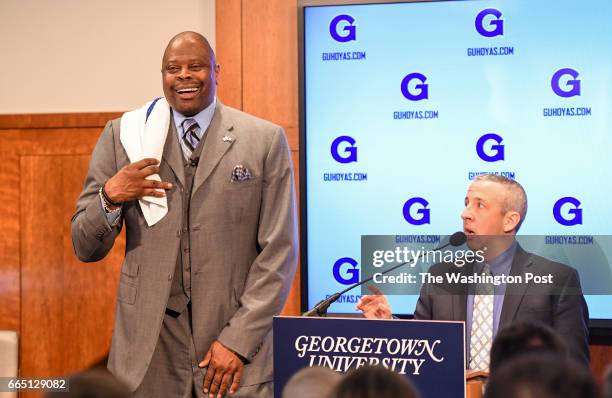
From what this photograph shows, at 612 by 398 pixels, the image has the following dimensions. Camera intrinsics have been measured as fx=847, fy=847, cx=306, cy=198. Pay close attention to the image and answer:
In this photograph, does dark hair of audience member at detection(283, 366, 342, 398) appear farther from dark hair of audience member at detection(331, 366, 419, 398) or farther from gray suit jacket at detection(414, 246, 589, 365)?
gray suit jacket at detection(414, 246, 589, 365)

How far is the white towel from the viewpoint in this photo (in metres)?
2.92

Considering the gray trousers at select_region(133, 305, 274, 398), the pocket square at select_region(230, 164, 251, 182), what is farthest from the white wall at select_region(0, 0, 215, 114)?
the gray trousers at select_region(133, 305, 274, 398)

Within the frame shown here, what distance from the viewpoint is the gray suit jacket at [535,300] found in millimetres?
2434

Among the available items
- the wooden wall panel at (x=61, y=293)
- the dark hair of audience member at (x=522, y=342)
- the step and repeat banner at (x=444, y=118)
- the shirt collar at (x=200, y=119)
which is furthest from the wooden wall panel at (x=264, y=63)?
the dark hair of audience member at (x=522, y=342)

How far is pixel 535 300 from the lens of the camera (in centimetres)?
249

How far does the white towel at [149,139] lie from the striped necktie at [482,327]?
1.11 metres

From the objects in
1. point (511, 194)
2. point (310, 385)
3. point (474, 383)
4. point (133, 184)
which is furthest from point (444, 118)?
point (310, 385)

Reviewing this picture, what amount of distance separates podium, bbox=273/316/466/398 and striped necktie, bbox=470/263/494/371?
1.03ft

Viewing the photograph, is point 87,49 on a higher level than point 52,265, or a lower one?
higher

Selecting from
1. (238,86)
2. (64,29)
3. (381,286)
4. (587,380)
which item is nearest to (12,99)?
(64,29)

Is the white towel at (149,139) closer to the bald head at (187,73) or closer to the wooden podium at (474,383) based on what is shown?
the bald head at (187,73)

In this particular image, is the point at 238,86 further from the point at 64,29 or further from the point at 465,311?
the point at 465,311

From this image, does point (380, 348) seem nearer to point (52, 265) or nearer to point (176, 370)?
point (176, 370)

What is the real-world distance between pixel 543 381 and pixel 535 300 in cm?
133
